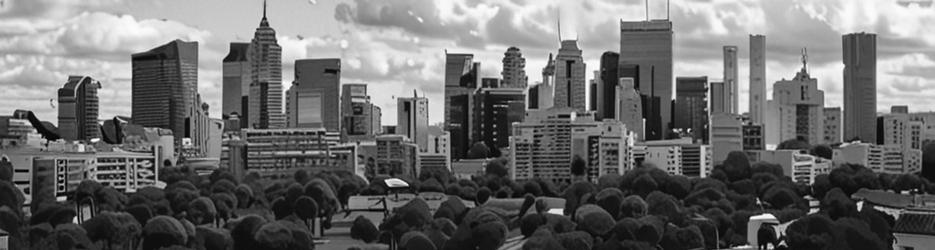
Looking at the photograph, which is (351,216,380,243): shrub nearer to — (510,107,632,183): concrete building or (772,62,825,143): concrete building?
Answer: (510,107,632,183): concrete building

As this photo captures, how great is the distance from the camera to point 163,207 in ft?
251

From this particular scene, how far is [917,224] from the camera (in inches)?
1335

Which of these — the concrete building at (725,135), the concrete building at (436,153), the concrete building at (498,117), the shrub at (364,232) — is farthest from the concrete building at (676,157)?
the shrub at (364,232)

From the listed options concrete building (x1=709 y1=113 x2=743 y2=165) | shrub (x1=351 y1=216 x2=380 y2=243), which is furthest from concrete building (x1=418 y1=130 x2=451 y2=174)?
shrub (x1=351 y1=216 x2=380 y2=243)

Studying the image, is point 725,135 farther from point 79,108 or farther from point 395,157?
point 79,108

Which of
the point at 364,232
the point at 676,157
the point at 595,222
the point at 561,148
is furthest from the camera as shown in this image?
the point at 676,157

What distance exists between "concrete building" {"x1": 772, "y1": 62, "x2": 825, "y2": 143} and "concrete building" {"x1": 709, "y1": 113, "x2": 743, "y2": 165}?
24047 millimetres

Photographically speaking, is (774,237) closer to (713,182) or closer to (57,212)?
(57,212)

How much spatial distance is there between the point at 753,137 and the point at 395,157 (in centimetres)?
3675

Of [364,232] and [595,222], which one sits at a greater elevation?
[595,222]

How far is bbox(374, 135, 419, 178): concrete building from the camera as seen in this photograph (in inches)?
5906

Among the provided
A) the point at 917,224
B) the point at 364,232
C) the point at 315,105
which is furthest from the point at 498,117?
the point at 917,224

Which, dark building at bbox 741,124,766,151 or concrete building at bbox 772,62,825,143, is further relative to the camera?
concrete building at bbox 772,62,825,143

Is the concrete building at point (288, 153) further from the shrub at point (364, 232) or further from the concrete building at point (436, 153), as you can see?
the shrub at point (364, 232)
